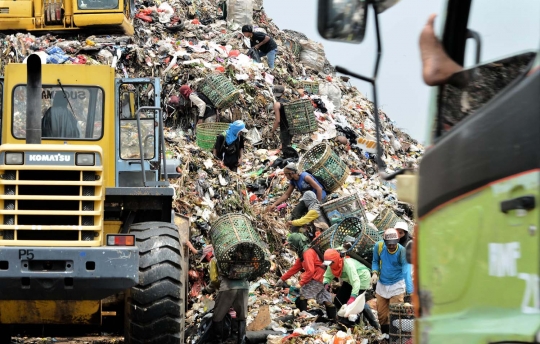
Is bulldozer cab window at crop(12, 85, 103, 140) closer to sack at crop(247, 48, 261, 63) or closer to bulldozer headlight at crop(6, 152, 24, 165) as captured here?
bulldozer headlight at crop(6, 152, 24, 165)

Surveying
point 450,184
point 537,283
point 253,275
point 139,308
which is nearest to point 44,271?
point 139,308

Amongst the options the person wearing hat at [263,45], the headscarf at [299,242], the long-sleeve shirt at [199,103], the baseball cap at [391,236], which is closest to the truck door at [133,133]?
the headscarf at [299,242]

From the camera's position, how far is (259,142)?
1780 centimetres

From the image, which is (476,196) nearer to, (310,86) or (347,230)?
(347,230)

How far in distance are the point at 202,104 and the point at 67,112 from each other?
893 cm

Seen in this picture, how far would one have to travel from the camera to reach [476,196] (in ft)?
10.5

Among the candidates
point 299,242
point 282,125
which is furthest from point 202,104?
point 299,242

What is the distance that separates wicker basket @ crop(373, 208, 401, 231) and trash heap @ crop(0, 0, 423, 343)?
21 mm

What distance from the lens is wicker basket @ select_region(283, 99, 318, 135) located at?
17531 mm

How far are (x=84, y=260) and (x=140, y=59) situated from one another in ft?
37.9

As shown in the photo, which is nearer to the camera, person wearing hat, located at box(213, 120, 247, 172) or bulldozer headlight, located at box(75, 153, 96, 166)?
bulldozer headlight, located at box(75, 153, 96, 166)

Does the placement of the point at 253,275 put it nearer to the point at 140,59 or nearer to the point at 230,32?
the point at 140,59

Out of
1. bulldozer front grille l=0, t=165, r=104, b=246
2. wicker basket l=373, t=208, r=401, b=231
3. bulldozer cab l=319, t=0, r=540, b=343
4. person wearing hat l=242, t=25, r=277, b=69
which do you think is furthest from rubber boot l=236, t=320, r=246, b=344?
person wearing hat l=242, t=25, r=277, b=69

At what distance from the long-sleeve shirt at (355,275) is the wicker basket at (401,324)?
1.10m
